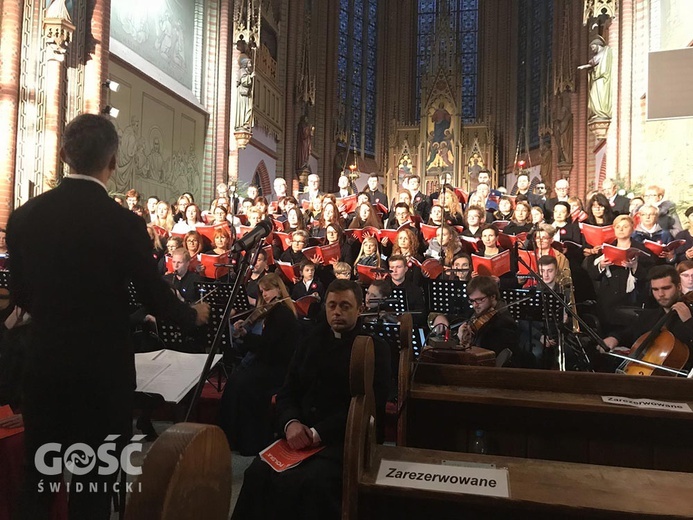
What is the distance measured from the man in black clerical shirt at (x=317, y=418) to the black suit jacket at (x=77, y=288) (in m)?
0.87

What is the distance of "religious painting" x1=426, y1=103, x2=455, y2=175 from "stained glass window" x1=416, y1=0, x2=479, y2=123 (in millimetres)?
1513

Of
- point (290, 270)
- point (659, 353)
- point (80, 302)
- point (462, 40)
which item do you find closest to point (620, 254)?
point (659, 353)

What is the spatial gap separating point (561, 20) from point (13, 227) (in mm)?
20279

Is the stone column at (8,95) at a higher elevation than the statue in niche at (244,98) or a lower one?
lower

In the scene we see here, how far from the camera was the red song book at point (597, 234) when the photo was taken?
6215 millimetres

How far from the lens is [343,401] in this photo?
2781 mm

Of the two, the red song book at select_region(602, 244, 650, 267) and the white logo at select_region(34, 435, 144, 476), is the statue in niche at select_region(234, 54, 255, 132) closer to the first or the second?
the red song book at select_region(602, 244, 650, 267)

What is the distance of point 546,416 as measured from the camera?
8.04ft

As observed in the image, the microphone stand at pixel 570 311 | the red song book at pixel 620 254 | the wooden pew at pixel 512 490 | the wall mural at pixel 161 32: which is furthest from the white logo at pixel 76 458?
the wall mural at pixel 161 32

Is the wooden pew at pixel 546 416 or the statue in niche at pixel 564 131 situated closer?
the wooden pew at pixel 546 416

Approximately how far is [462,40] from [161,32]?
15.3m

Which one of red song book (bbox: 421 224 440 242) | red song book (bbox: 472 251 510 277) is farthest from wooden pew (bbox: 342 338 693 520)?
red song book (bbox: 421 224 440 242)

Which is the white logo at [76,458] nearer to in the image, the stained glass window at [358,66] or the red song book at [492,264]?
the red song book at [492,264]

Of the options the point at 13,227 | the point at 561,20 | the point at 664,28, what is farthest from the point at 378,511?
the point at 561,20
